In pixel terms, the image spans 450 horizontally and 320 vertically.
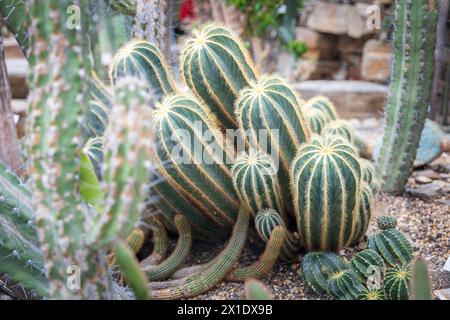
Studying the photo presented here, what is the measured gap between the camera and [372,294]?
224cm

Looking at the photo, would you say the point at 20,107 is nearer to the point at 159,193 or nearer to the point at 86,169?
the point at 159,193

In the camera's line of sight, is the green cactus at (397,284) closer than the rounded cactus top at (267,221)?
Yes

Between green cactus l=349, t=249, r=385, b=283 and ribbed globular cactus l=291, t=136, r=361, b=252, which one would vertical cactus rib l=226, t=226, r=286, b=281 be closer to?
ribbed globular cactus l=291, t=136, r=361, b=252

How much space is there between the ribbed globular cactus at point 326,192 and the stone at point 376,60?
4.84 metres

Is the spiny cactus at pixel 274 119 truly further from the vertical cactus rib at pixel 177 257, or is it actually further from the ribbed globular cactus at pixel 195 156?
the vertical cactus rib at pixel 177 257

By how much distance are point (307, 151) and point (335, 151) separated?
0.41 ft

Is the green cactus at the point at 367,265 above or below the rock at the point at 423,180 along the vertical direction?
above

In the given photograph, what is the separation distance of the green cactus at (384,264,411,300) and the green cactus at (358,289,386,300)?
2 centimetres

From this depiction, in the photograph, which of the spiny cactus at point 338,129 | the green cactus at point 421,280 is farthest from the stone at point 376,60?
the green cactus at point 421,280

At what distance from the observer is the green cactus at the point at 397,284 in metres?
2.14

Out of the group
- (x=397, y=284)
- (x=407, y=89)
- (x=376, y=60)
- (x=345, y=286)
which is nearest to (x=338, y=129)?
(x=407, y=89)

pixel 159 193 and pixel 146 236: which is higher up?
pixel 159 193

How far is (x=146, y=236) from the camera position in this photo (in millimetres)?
3051
